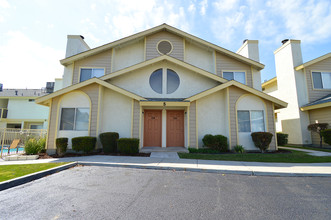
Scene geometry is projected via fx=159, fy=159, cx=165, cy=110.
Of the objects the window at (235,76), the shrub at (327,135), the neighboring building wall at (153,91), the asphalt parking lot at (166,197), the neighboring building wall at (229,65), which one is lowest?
the asphalt parking lot at (166,197)

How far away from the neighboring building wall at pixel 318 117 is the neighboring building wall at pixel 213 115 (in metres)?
7.92

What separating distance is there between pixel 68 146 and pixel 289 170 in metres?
11.1

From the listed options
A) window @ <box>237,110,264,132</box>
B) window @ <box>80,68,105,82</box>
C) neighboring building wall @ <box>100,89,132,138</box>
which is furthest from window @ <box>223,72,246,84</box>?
window @ <box>80,68,105,82</box>

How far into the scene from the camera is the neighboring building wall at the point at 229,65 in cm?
1275

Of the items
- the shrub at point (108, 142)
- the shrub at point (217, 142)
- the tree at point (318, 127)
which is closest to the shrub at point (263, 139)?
the shrub at point (217, 142)

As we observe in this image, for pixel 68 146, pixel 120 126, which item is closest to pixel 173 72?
pixel 120 126

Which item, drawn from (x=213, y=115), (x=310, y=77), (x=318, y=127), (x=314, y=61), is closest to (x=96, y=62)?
(x=213, y=115)

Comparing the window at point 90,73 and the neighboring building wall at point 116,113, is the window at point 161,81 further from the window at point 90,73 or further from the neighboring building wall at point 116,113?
the window at point 90,73

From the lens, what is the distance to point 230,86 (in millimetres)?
10453

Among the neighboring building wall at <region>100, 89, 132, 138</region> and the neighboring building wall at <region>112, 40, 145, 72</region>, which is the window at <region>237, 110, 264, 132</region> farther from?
the neighboring building wall at <region>112, 40, 145, 72</region>

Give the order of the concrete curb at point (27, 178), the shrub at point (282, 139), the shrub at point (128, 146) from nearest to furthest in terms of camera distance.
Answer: the concrete curb at point (27, 178), the shrub at point (128, 146), the shrub at point (282, 139)

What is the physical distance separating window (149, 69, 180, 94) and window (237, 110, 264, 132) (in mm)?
4663

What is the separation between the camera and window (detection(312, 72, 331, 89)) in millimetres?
13288

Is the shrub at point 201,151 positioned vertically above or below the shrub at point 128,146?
below
